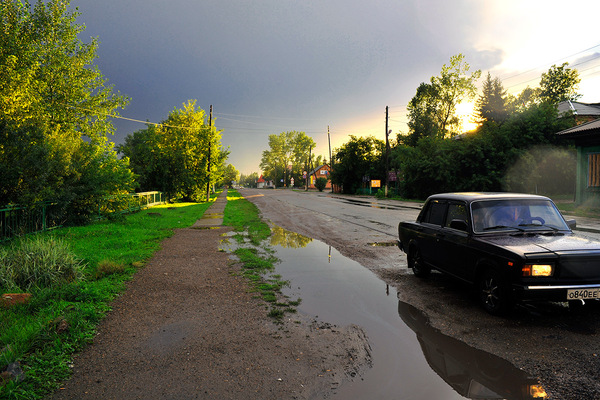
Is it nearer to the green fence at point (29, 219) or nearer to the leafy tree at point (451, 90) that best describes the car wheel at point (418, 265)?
the green fence at point (29, 219)

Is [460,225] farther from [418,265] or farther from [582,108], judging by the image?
[582,108]

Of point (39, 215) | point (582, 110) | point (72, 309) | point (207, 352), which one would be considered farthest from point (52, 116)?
point (582, 110)

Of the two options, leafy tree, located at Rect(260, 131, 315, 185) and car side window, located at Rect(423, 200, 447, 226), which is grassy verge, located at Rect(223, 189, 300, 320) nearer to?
car side window, located at Rect(423, 200, 447, 226)

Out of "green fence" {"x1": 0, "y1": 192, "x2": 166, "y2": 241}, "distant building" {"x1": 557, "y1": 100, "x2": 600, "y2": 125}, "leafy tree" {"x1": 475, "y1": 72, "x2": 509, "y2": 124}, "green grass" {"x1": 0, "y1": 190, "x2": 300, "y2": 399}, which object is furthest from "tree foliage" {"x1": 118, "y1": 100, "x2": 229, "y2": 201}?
"distant building" {"x1": 557, "y1": 100, "x2": 600, "y2": 125}

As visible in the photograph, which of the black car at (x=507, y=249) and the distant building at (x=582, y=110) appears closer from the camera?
the black car at (x=507, y=249)

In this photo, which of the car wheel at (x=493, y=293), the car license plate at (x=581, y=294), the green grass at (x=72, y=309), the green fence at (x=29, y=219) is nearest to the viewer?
the green grass at (x=72, y=309)

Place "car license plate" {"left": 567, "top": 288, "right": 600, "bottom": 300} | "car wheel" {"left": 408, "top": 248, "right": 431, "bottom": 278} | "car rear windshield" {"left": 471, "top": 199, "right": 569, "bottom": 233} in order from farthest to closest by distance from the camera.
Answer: "car wheel" {"left": 408, "top": 248, "right": 431, "bottom": 278} < "car rear windshield" {"left": 471, "top": 199, "right": 569, "bottom": 233} < "car license plate" {"left": 567, "top": 288, "right": 600, "bottom": 300}

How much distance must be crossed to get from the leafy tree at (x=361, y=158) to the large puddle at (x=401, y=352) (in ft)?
151

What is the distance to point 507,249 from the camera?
441 centimetres

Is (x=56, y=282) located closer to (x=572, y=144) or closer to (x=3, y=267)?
(x=3, y=267)

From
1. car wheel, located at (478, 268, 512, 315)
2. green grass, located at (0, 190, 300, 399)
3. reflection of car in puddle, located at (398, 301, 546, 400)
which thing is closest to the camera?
reflection of car in puddle, located at (398, 301, 546, 400)

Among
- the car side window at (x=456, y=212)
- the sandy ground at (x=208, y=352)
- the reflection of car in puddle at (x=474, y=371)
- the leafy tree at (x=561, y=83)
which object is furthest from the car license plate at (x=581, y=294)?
the leafy tree at (x=561, y=83)

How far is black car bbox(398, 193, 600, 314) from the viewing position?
4168mm

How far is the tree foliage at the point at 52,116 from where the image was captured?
1043 centimetres
